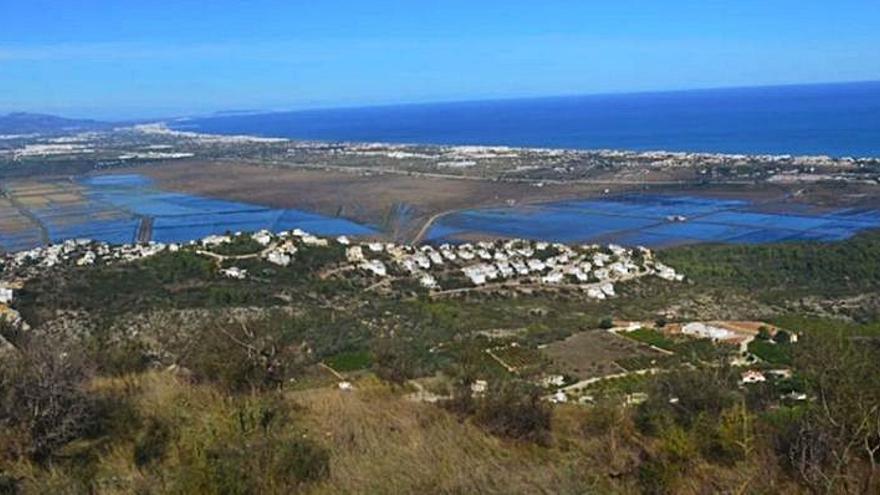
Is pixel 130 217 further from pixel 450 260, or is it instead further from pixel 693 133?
pixel 693 133

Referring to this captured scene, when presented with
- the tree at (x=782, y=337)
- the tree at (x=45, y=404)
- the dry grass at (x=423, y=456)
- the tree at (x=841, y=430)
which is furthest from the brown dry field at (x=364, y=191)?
the tree at (x=841, y=430)

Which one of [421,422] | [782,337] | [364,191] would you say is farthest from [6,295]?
[364,191]

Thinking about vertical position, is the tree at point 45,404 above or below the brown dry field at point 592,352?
above

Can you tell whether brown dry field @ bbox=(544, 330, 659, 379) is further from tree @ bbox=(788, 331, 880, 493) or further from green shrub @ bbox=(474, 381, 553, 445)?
tree @ bbox=(788, 331, 880, 493)

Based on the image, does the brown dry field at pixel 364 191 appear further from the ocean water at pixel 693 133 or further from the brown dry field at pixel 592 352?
Result: the ocean water at pixel 693 133

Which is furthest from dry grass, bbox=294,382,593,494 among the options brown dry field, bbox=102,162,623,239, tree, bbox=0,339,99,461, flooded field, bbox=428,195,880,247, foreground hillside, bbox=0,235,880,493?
brown dry field, bbox=102,162,623,239

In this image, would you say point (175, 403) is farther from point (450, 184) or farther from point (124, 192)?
point (124, 192)

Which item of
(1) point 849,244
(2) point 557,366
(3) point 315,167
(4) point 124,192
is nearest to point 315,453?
(2) point 557,366
